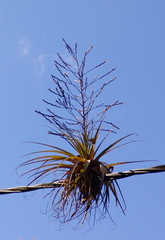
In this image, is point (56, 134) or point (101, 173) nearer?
point (101, 173)

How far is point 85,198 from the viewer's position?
511cm

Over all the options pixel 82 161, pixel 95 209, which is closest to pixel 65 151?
pixel 82 161

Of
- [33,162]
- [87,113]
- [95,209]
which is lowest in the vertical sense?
[95,209]

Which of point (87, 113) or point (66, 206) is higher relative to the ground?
point (87, 113)

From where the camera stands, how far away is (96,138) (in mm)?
5293

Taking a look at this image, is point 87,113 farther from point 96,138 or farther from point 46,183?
point 46,183

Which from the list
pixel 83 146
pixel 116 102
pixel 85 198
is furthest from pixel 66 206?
pixel 116 102

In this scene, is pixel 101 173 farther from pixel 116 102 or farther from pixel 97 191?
pixel 116 102

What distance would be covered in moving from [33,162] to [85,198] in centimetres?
47

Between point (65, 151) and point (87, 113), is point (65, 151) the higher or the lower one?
the lower one

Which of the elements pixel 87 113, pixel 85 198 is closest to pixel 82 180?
pixel 85 198

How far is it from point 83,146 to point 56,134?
9.8 inches

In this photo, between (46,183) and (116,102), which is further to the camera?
(116,102)

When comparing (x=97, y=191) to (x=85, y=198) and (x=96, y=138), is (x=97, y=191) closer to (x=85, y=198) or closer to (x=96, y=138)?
(x=85, y=198)
